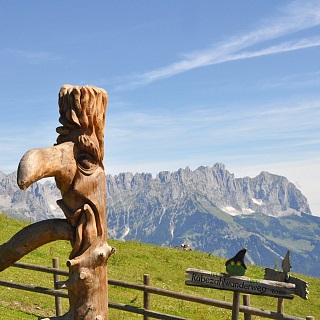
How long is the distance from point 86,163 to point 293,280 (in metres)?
5.19

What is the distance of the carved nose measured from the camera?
3967mm

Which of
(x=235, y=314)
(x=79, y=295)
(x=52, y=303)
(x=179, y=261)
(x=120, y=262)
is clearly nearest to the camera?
(x=79, y=295)

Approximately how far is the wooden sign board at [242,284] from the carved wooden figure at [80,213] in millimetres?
4162

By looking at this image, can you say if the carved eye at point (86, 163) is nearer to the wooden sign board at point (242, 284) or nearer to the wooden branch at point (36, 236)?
the wooden branch at point (36, 236)

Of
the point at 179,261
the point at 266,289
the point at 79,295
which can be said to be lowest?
the point at 179,261

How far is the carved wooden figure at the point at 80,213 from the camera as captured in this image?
14.7 ft

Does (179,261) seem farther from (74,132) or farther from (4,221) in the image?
(74,132)

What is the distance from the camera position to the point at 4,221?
25672 mm

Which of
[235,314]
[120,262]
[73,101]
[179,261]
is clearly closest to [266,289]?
[235,314]

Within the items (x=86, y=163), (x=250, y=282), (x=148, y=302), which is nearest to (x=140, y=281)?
(x=148, y=302)

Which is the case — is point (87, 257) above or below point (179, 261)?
above

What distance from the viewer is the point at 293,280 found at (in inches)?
329

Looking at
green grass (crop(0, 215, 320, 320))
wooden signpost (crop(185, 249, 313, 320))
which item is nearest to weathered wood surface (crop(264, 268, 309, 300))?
wooden signpost (crop(185, 249, 313, 320))

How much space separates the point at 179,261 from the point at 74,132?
2034cm
